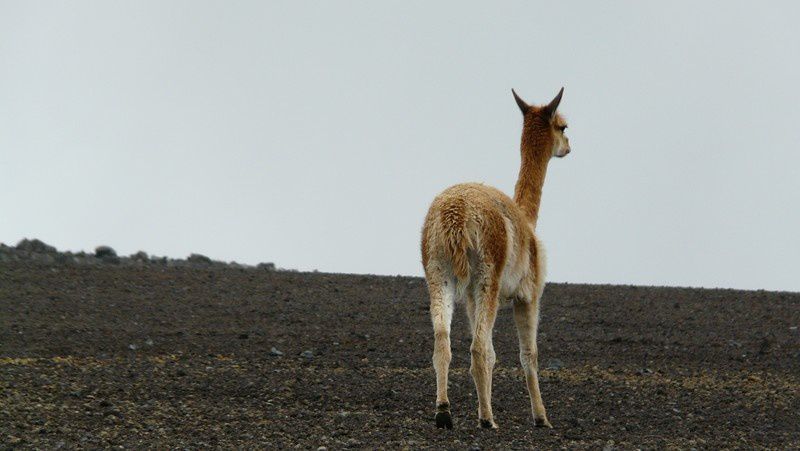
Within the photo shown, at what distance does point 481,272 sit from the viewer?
13.9 meters

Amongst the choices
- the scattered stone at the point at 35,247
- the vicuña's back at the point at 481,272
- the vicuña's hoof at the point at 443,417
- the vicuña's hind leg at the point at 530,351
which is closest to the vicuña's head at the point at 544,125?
the vicuña's back at the point at 481,272

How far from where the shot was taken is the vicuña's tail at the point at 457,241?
44.7ft

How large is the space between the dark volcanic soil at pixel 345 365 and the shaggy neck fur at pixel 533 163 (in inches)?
98.9

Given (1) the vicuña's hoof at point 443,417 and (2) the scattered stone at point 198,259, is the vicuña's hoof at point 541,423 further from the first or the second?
(2) the scattered stone at point 198,259

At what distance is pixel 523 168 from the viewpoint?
16.1m

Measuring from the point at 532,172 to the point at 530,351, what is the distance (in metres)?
2.22

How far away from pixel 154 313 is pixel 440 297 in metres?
9.60

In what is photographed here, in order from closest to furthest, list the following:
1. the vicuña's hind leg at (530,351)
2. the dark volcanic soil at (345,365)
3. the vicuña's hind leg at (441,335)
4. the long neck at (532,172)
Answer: the vicuña's hind leg at (441,335)
the dark volcanic soil at (345,365)
the vicuña's hind leg at (530,351)
the long neck at (532,172)

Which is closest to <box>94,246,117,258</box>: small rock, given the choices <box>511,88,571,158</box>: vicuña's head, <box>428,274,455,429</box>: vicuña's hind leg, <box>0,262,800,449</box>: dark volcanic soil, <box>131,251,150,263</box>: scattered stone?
<box>131,251,150,263</box>: scattered stone

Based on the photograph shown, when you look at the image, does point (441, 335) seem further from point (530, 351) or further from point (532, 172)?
point (532, 172)

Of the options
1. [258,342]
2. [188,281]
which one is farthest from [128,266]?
[258,342]

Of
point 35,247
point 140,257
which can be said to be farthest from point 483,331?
point 35,247

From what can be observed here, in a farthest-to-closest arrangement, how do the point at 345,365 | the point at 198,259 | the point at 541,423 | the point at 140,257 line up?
1. the point at 198,259
2. the point at 140,257
3. the point at 345,365
4. the point at 541,423

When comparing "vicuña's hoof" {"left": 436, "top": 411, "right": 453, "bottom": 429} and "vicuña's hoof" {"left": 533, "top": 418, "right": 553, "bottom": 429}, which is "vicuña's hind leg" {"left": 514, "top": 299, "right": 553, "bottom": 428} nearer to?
"vicuña's hoof" {"left": 533, "top": 418, "right": 553, "bottom": 429}
